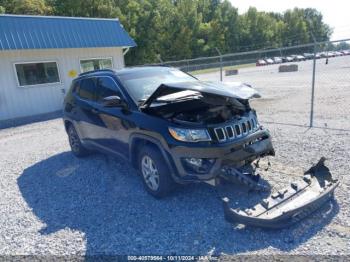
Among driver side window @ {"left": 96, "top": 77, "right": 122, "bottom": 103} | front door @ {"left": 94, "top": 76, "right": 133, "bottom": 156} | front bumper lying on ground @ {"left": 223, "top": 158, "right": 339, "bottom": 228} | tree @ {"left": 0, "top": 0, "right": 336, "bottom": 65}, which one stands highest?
tree @ {"left": 0, "top": 0, "right": 336, "bottom": 65}

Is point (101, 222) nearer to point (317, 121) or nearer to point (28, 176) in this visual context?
point (28, 176)

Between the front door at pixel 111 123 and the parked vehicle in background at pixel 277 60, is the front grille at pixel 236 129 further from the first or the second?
the parked vehicle in background at pixel 277 60

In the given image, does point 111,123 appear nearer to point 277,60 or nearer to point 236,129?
point 236,129

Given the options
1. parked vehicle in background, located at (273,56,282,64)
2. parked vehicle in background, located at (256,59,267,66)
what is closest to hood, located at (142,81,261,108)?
parked vehicle in background, located at (256,59,267,66)

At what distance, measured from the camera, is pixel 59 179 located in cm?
520

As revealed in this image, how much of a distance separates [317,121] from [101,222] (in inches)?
250

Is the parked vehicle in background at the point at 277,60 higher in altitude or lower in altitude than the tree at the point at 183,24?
lower

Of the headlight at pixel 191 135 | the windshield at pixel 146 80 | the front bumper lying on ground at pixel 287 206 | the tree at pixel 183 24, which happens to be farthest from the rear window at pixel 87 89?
the tree at pixel 183 24

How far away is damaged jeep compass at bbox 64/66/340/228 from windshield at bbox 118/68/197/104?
2cm

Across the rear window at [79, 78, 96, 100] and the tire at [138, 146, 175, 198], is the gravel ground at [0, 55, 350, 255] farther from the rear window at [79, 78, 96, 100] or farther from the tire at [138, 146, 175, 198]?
the rear window at [79, 78, 96, 100]

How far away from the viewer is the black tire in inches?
238

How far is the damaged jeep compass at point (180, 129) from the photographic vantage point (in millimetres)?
3467

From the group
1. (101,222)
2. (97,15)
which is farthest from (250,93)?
(97,15)

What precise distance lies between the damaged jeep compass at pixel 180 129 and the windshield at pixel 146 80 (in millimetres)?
16
